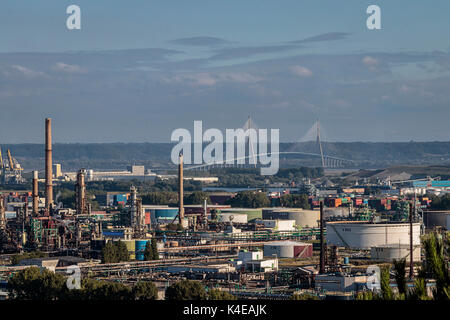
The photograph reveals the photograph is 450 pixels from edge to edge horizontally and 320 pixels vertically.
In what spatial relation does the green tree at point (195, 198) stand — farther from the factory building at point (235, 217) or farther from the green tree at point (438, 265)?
the green tree at point (438, 265)

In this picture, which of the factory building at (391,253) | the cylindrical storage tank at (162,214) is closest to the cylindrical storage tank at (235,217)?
the cylindrical storage tank at (162,214)

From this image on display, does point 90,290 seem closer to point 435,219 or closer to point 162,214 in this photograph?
point 435,219

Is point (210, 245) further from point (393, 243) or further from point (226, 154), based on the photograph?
point (226, 154)

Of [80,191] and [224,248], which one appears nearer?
[224,248]

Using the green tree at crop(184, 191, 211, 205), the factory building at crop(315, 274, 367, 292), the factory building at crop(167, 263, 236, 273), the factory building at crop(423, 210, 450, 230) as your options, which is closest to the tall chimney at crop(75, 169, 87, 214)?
the factory building at crop(167, 263, 236, 273)

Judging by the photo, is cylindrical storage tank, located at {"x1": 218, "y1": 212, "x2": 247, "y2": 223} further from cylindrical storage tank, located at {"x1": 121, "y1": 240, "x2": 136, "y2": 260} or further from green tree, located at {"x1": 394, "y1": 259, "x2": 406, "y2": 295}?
green tree, located at {"x1": 394, "y1": 259, "x2": 406, "y2": 295}

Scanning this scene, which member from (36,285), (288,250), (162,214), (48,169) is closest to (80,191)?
(48,169)

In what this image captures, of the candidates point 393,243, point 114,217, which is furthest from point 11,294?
point 114,217
